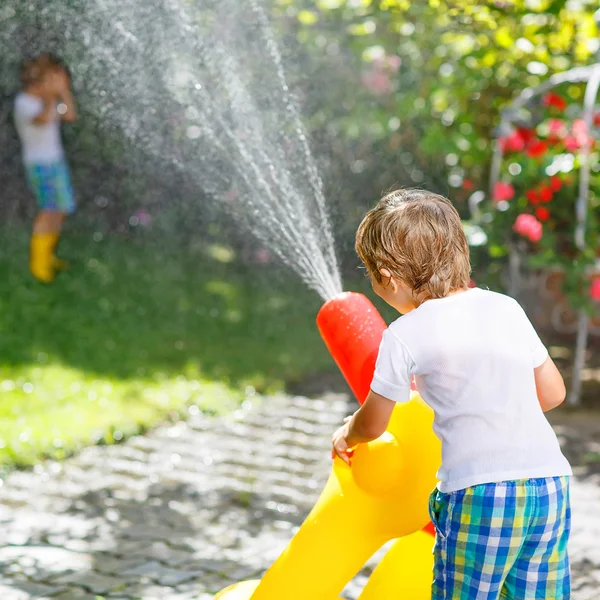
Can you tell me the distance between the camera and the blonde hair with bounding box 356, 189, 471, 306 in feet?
5.93

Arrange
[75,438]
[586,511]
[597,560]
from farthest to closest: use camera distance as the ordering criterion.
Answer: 1. [75,438]
2. [586,511]
3. [597,560]

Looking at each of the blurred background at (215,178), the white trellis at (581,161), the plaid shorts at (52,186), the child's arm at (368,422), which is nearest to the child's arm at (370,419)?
the child's arm at (368,422)

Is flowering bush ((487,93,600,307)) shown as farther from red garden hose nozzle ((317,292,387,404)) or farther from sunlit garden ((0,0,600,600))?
red garden hose nozzle ((317,292,387,404))

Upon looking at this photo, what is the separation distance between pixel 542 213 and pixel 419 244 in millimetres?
3233

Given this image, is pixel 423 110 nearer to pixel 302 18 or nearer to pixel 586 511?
pixel 302 18

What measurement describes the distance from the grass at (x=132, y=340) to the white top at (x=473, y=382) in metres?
2.44

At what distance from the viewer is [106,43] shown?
4504 mm

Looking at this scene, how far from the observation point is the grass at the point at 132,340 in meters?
4.36

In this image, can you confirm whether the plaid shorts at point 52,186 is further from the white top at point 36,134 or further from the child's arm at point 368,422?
the child's arm at point 368,422

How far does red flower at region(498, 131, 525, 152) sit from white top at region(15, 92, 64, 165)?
352 cm

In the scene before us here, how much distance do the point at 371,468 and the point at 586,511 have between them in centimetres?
174

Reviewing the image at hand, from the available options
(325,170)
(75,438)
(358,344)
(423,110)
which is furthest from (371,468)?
(325,170)

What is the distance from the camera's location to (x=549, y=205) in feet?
16.2

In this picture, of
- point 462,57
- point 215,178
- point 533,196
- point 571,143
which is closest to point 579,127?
point 571,143
